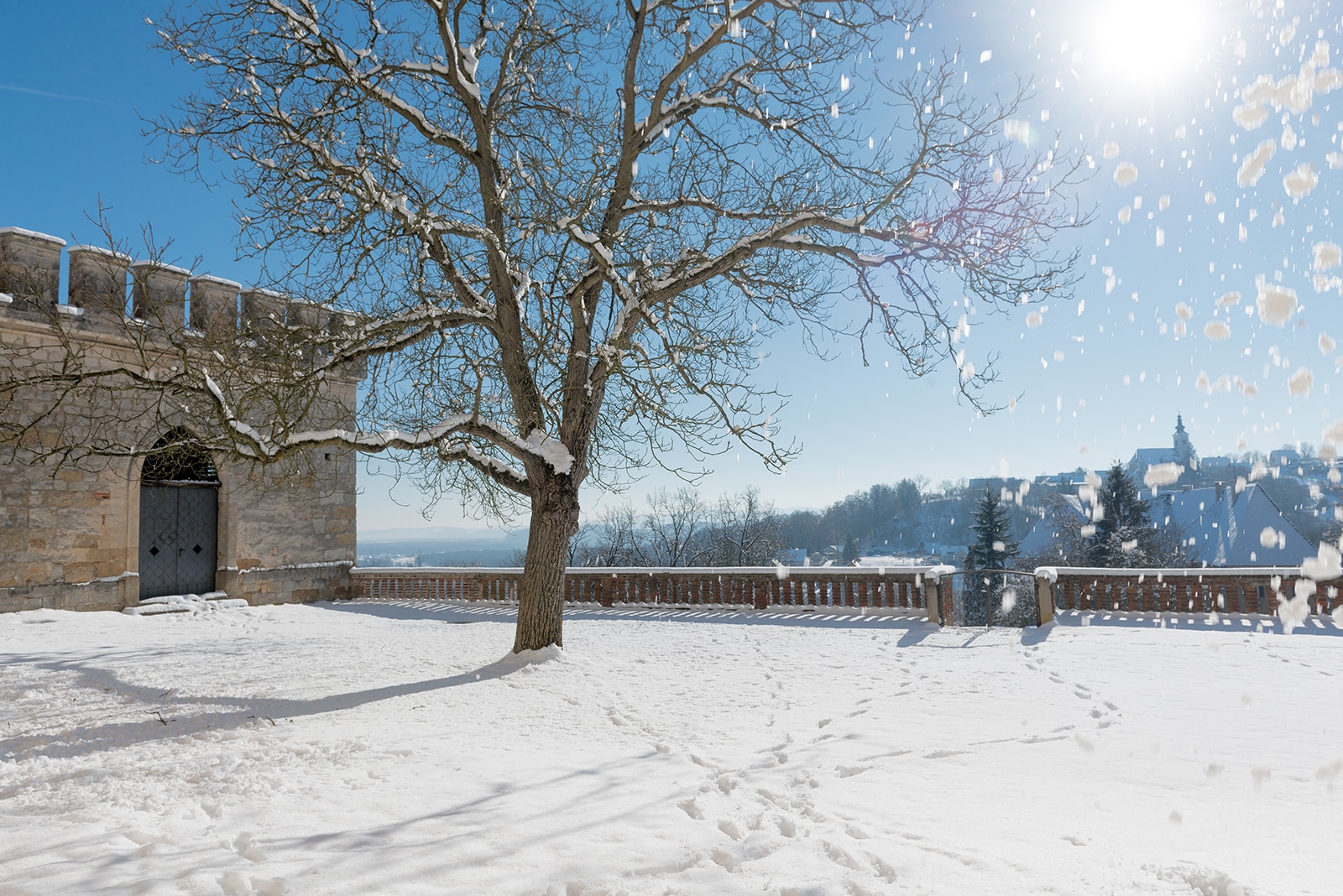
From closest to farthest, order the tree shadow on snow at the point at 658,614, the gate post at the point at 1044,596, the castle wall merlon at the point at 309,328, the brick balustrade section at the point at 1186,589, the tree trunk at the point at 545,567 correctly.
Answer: the castle wall merlon at the point at 309,328
the tree trunk at the point at 545,567
the brick balustrade section at the point at 1186,589
the gate post at the point at 1044,596
the tree shadow on snow at the point at 658,614

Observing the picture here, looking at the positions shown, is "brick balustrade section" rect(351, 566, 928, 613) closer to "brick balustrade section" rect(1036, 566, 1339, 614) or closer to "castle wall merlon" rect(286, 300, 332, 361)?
"brick balustrade section" rect(1036, 566, 1339, 614)

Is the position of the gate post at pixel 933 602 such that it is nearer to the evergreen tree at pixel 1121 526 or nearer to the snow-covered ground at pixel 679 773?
the snow-covered ground at pixel 679 773

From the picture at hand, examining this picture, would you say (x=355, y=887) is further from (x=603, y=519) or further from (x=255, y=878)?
(x=603, y=519)

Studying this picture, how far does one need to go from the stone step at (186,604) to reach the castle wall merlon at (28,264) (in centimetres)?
509

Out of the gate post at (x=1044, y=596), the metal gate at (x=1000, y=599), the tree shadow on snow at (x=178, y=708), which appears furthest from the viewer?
the metal gate at (x=1000, y=599)

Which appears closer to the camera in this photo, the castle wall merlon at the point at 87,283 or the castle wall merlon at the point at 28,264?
the castle wall merlon at the point at 28,264

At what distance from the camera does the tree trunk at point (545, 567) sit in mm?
7668

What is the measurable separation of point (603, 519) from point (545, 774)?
3732cm

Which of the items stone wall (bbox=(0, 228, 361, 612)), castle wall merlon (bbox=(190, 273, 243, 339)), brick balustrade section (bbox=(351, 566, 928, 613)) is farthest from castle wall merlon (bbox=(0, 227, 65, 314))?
brick balustrade section (bbox=(351, 566, 928, 613))

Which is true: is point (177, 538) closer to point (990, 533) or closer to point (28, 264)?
point (28, 264)

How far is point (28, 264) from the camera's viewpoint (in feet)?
35.3

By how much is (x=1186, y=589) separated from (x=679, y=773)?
9843 mm

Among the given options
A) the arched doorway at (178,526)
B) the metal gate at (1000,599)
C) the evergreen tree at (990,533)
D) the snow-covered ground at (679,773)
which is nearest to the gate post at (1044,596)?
the snow-covered ground at (679,773)

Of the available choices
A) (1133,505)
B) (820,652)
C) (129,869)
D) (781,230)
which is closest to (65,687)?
(129,869)
